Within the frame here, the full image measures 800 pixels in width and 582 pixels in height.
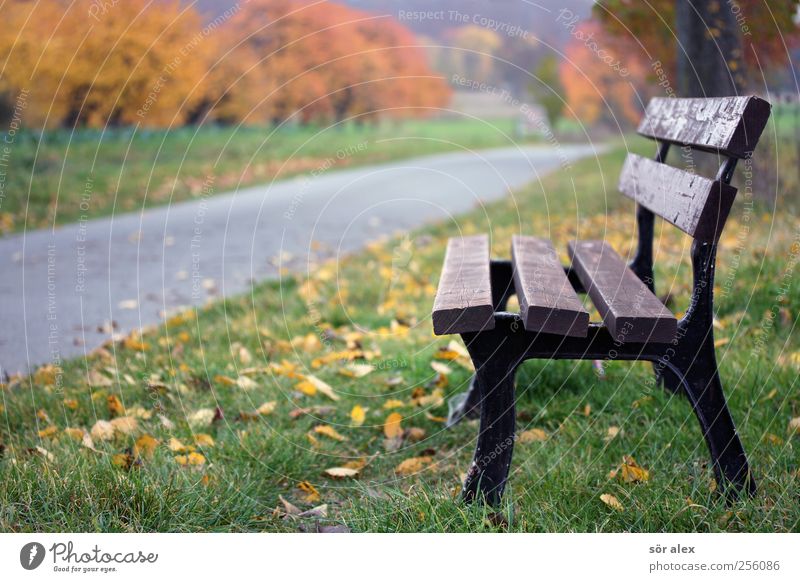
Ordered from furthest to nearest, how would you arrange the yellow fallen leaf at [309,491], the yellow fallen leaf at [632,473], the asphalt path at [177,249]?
the asphalt path at [177,249] < the yellow fallen leaf at [309,491] < the yellow fallen leaf at [632,473]

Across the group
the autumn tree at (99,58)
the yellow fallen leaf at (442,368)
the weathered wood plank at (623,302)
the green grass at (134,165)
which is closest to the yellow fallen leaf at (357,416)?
the yellow fallen leaf at (442,368)

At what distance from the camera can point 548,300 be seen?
87.4 inches

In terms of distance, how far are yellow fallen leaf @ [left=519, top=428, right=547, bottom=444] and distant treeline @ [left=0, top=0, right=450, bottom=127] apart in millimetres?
2037

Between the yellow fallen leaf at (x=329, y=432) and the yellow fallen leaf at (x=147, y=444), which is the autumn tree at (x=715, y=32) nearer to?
the yellow fallen leaf at (x=329, y=432)

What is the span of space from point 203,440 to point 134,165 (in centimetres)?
1050

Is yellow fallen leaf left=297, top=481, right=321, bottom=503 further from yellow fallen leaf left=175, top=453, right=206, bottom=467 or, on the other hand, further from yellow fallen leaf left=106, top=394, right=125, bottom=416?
yellow fallen leaf left=106, top=394, right=125, bottom=416

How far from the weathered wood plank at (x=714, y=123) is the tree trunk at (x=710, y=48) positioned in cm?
343

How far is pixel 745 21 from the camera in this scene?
7.01m

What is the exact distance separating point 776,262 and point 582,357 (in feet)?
8.12

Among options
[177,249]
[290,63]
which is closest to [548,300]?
[177,249]

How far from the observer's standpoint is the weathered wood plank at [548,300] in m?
2.14

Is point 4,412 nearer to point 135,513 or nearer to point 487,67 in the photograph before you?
point 135,513

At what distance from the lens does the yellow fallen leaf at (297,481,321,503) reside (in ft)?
8.52

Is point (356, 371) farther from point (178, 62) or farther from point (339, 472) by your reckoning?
point (178, 62)
